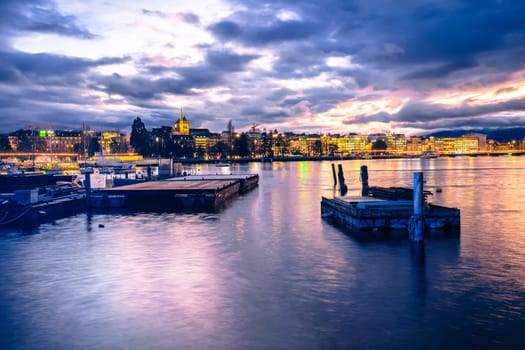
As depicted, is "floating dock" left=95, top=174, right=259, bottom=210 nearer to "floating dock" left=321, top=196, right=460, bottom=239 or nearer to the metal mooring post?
"floating dock" left=321, top=196, right=460, bottom=239

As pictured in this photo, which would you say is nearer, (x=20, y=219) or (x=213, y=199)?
(x=20, y=219)

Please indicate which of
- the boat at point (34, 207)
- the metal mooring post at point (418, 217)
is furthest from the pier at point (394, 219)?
the boat at point (34, 207)

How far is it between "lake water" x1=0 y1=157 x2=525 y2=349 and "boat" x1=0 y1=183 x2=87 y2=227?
227 inches

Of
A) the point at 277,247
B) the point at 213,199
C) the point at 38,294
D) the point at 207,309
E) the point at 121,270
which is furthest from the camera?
the point at 213,199

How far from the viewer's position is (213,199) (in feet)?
186

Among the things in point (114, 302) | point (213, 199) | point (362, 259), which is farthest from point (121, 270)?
point (213, 199)

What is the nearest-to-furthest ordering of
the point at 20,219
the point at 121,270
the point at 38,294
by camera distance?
the point at 38,294 → the point at 121,270 → the point at 20,219

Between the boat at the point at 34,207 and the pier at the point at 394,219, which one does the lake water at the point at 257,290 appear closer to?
the pier at the point at 394,219

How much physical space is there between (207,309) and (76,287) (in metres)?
7.77

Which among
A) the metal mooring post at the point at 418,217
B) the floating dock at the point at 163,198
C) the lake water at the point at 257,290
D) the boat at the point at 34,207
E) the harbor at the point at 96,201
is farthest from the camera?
the floating dock at the point at 163,198

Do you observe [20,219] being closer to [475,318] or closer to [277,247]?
[277,247]

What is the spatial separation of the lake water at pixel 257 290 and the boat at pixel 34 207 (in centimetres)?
576

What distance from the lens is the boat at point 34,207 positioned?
151ft

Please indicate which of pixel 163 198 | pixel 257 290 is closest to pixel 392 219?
pixel 257 290
